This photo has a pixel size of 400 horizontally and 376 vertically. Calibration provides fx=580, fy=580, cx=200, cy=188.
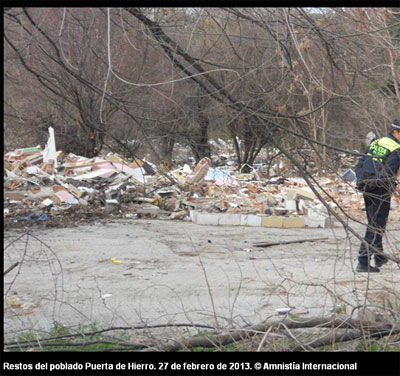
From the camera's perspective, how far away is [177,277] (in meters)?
7.55

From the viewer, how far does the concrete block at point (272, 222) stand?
12.1 meters

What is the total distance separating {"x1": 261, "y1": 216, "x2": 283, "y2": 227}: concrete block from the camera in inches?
474

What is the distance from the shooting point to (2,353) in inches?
167

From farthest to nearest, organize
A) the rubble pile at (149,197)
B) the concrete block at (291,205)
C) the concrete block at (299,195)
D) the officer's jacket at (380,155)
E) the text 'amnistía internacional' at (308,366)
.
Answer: the concrete block at (299,195), the concrete block at (291,205), the rubble pile at (149,197), the officer's jacket at (380,155), the text 'amnistía internacional' at (308,366)

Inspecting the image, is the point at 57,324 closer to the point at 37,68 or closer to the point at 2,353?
the point at 2,353

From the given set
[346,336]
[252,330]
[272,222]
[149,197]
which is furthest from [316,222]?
[252,330]

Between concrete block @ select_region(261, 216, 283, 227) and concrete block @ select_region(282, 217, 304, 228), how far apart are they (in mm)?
83

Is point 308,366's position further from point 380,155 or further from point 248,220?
point 248,220

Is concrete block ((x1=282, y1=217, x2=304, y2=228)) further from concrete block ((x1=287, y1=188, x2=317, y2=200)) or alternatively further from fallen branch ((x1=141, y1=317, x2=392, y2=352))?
fallen branch ((x1=141, y1=317, x2=392, y2=352))

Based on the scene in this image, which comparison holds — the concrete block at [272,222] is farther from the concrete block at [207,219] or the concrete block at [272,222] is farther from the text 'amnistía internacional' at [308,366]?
the text 'amnistía internacional' at [308,366]

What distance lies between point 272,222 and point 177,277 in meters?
4.88

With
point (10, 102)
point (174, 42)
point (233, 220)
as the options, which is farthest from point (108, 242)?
point (10, 102)

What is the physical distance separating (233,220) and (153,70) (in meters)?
5.59

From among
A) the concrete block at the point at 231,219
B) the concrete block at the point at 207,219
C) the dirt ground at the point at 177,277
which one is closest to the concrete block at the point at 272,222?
the dirt ground at the point at 177,277
